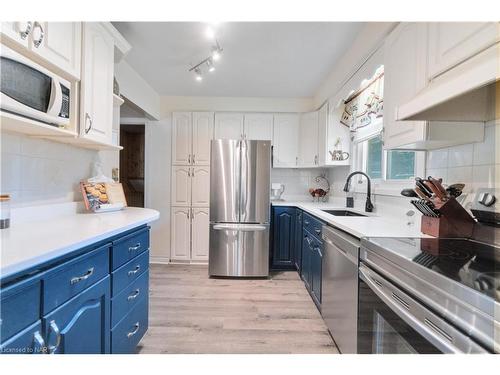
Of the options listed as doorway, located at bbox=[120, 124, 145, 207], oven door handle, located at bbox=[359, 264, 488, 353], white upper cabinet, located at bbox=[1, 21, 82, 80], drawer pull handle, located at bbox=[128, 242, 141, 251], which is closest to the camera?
oven door handle, located at bbox=[359, 264, 488, 353]

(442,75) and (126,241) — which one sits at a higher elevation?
(442,75)

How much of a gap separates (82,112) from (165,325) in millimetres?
1653

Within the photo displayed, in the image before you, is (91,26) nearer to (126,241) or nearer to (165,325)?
(126,241)

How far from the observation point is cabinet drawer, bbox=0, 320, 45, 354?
688 mm

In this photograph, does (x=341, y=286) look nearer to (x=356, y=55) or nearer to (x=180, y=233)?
(x=356, y=55)

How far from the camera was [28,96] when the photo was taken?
1.09 m

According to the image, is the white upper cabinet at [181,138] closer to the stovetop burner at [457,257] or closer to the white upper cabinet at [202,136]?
the white upper cabinet at [202,136]

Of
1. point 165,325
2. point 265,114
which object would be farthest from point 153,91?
point 165,325

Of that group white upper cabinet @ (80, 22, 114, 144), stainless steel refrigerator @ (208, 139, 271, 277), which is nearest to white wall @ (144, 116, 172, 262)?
stainless steel refrigerator @ (208, 139, 271, 277)

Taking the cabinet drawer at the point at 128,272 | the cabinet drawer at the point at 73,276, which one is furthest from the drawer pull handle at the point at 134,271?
the cabinet drawer at the point at 73,276

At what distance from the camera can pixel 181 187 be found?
3.47m

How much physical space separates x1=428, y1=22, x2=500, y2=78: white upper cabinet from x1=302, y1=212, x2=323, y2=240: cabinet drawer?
1268 millimetres

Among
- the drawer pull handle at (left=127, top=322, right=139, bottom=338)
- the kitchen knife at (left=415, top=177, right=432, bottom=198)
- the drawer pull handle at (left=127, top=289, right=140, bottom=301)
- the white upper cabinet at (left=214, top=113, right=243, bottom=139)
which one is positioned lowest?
the drawer pull handle at (left=127, top=322, right=139, bottom=338)

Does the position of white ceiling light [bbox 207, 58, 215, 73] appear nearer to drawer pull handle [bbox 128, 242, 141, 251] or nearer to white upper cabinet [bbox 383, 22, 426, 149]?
white upper cabinet [bbox 383, 22, 426, 149]
